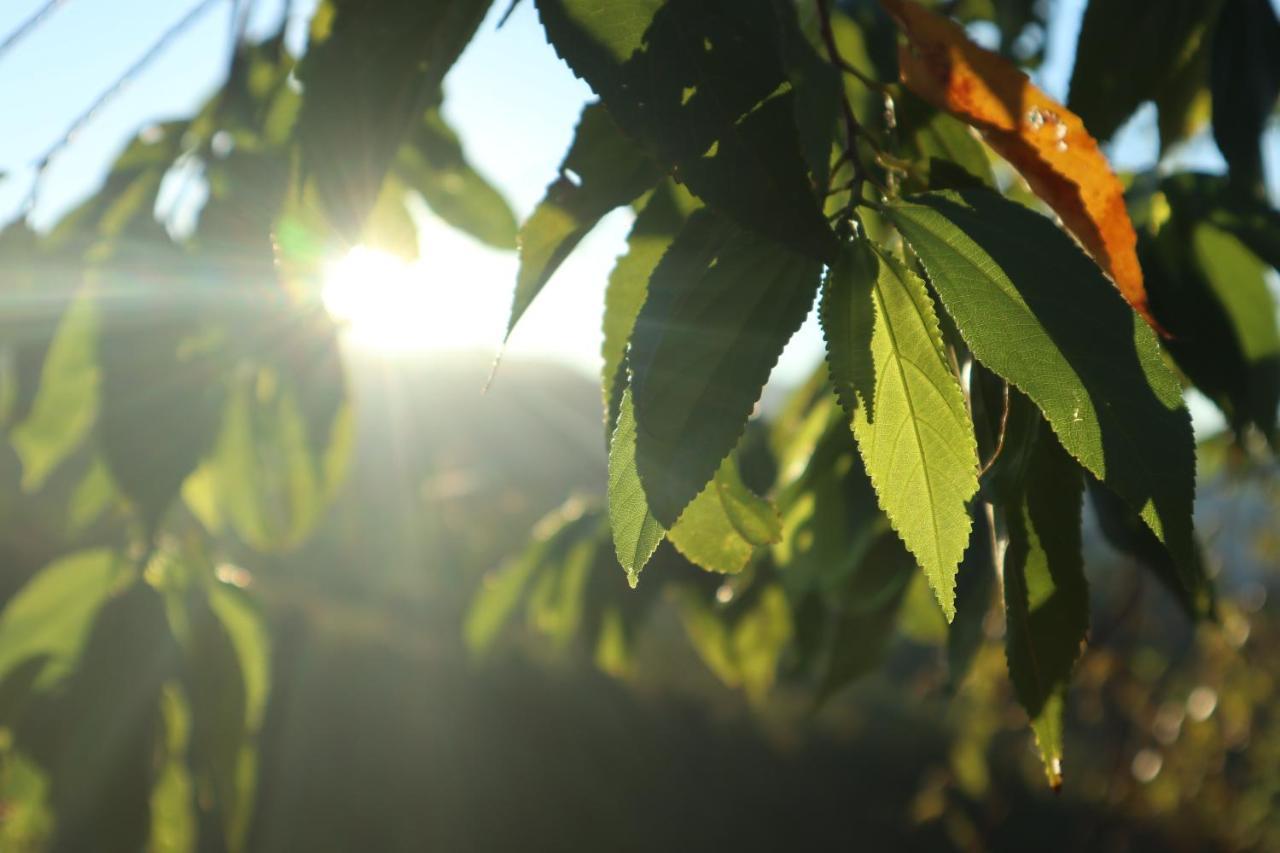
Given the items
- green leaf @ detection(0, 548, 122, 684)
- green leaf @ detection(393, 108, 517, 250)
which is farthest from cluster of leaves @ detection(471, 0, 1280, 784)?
green leaf @ detection(0, 548, 122, 684)

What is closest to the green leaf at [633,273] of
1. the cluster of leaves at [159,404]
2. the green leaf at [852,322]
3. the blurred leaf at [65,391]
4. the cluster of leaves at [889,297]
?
the cluster of leaves at [889,297]

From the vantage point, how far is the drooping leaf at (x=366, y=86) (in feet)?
1.75

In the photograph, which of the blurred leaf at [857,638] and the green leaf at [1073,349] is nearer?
the green leaf at [1073,349]

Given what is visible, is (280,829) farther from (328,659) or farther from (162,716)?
(162,716)

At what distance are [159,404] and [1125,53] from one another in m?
0.75

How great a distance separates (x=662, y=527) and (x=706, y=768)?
5515 mm

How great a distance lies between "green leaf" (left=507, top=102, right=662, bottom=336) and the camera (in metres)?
0.50

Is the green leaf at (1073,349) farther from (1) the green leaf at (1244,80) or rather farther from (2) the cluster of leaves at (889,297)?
(1) the green leaf at (1244,80)

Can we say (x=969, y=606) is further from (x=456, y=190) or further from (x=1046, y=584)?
(x=456, y=190)

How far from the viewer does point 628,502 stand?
395 millimetres

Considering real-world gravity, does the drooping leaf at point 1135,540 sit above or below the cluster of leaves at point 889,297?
below

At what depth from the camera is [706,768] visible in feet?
18.2

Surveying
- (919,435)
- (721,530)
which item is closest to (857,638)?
(721,530)

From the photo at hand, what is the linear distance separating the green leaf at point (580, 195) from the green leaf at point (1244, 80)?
1.40 ft
